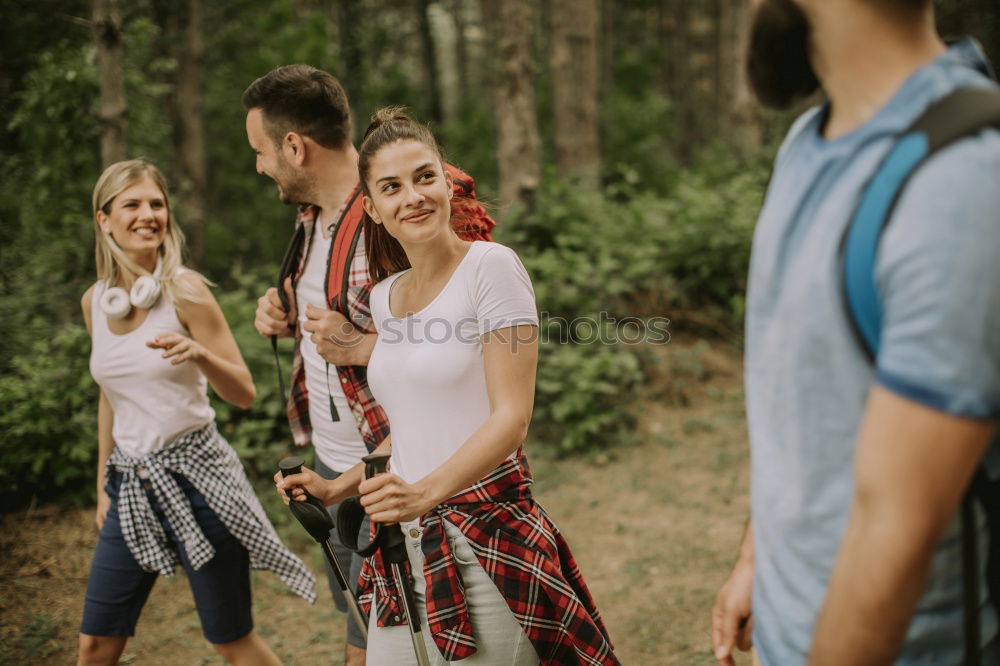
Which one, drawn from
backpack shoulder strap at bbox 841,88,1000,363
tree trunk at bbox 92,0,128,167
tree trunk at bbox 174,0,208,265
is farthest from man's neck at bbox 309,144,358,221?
tree trunk at bbox 174,0,208,265

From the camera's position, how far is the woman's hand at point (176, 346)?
2988 mm

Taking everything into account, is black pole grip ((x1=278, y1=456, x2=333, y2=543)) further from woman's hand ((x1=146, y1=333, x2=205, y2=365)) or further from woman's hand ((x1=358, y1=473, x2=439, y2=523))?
woman's hand ((x1=146, y1=333, x2=205, y2=365))

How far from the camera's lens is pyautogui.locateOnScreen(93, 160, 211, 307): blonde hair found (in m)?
3.32

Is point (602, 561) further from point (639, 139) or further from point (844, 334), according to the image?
point (639, 139)

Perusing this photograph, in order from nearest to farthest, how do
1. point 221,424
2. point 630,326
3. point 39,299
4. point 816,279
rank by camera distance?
point 816,279, point 221,424, point 39,299, point 630,326

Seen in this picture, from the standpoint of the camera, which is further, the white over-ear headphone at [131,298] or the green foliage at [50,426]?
the green foliage at [50,426]

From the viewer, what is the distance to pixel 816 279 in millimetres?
1176

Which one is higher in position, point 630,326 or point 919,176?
point 919,176

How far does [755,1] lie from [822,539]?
2.88 feet

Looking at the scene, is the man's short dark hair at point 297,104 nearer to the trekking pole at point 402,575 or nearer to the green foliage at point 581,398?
the trekking pole at point 402,575

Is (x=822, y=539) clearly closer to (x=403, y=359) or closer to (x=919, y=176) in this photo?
(x=919, y=176)

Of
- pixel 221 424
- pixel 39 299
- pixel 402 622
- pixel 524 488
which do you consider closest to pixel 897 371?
pixel 524 488

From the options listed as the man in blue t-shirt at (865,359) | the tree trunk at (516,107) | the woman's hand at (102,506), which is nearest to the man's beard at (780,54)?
the man in blue t-shirt at (865,359)

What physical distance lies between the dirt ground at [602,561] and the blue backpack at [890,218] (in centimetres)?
298
